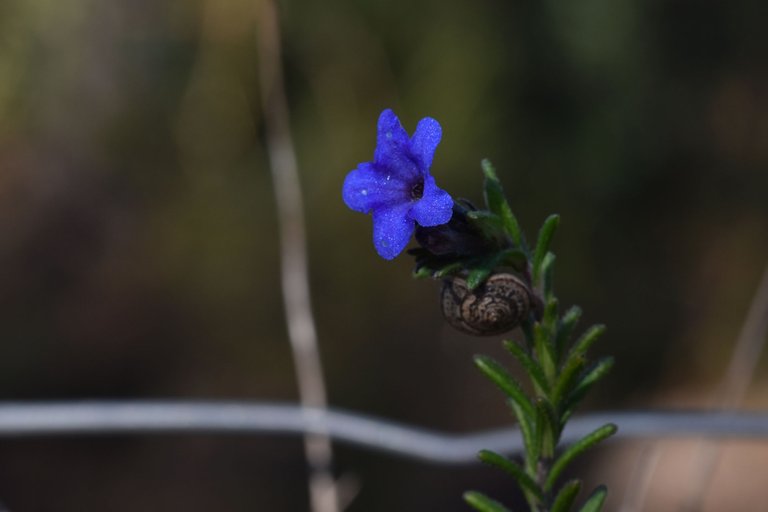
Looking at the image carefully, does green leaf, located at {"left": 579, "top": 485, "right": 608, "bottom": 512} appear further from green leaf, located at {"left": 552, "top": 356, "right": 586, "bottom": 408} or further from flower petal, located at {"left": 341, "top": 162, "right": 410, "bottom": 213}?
flower petal, located at {"left": 341, "top": 162, "right": 410, "bottom": 213}

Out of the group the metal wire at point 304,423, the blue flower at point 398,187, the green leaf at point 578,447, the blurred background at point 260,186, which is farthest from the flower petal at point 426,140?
the blurred background at point 260,186

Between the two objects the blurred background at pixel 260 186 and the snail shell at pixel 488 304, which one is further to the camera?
the blurred background at pixel 260 186

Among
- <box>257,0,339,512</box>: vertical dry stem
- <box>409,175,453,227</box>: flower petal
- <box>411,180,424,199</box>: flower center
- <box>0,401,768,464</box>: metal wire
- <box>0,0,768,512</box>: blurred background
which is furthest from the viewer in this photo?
<box>0,0,768,512</box>: blurred background

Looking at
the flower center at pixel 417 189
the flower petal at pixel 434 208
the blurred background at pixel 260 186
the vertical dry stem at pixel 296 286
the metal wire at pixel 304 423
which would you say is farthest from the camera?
the blurred background at pixel 260 186

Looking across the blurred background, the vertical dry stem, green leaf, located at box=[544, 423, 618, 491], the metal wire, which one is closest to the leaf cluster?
green leaf, located at box=[544, 423, 618, 491]

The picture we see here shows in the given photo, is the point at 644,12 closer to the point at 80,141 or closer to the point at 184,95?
the point at 184,95

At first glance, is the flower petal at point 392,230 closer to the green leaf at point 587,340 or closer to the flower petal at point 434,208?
the flower petal at point 434,208

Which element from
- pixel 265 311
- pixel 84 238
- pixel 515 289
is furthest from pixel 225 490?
pixel 515 289

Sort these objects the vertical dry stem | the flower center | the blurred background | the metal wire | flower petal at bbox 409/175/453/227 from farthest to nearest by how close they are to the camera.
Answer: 1. the blurred background
2. the vertical dry stem
3. the metal wire
4. the flower center
5. flower petal at bbox 409/175/453/227
